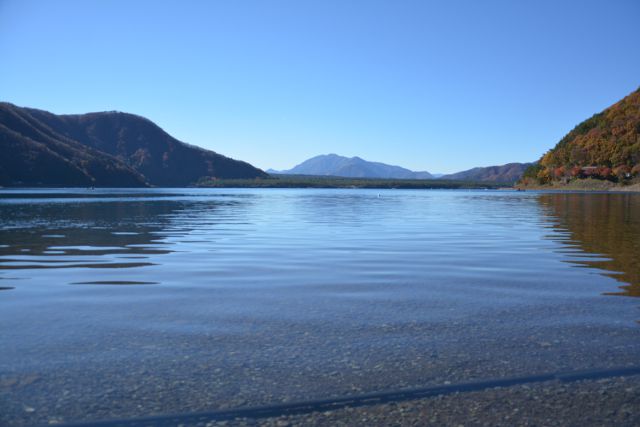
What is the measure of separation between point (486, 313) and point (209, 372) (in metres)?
6.78

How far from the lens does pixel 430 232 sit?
3466 cm

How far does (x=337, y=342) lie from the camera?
31.9 ft

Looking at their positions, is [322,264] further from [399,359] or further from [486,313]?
[399,359]

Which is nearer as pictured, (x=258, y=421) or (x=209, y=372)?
(x=258, y=421)

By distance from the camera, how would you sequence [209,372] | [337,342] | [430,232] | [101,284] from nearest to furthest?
[209,372] → [337,342] → [101,284] → [430,232]

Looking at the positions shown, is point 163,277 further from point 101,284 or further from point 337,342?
point 337,342

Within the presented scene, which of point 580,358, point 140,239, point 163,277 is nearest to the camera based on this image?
point 580,358

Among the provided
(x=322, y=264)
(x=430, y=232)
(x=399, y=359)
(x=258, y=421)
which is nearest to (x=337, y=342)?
(x=399, y=359)

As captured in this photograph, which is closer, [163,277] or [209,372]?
[209,372]

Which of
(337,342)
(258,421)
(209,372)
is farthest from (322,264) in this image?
(258,421)

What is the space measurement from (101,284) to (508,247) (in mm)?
19069

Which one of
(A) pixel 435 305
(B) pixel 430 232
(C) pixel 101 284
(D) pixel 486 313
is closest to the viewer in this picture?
(D) pixel 486 313

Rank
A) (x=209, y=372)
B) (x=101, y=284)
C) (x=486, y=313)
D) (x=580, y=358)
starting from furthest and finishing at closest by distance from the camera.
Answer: (x=101, y=284) < (x=486, y=313) < (x=580, y=358) < (x=209, y=372)

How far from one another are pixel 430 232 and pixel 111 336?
2703 centimetres
